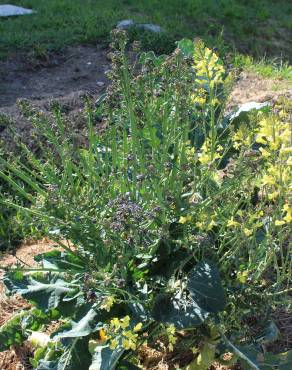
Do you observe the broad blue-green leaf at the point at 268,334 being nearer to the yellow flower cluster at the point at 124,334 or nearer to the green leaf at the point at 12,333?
the yellow flower cluster at the point at 124,334

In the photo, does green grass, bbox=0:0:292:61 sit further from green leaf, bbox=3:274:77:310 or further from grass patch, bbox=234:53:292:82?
green leaf, bbox=3:274:77:310

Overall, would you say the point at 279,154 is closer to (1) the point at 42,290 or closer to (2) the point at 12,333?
(1) the point at 42,290

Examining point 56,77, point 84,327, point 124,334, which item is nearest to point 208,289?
point 124,334

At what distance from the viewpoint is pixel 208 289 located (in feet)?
7.07

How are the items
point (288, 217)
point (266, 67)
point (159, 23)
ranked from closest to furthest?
point (288, 217)
point (266, 67)
point (159, 23)

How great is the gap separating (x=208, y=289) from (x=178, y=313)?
0.14m

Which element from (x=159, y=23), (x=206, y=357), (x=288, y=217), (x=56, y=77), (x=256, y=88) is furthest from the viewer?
(x=159, y=23)

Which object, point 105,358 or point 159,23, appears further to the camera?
point 159,23

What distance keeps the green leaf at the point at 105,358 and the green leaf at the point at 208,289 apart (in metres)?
0.33

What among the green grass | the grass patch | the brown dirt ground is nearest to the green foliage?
the brown dirt ground

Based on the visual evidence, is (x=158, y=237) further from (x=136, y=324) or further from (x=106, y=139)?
(x=106, y=139)

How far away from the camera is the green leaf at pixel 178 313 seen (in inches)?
84.1

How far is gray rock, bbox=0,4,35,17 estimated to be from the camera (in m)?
7.17

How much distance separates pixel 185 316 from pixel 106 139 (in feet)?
2.69
